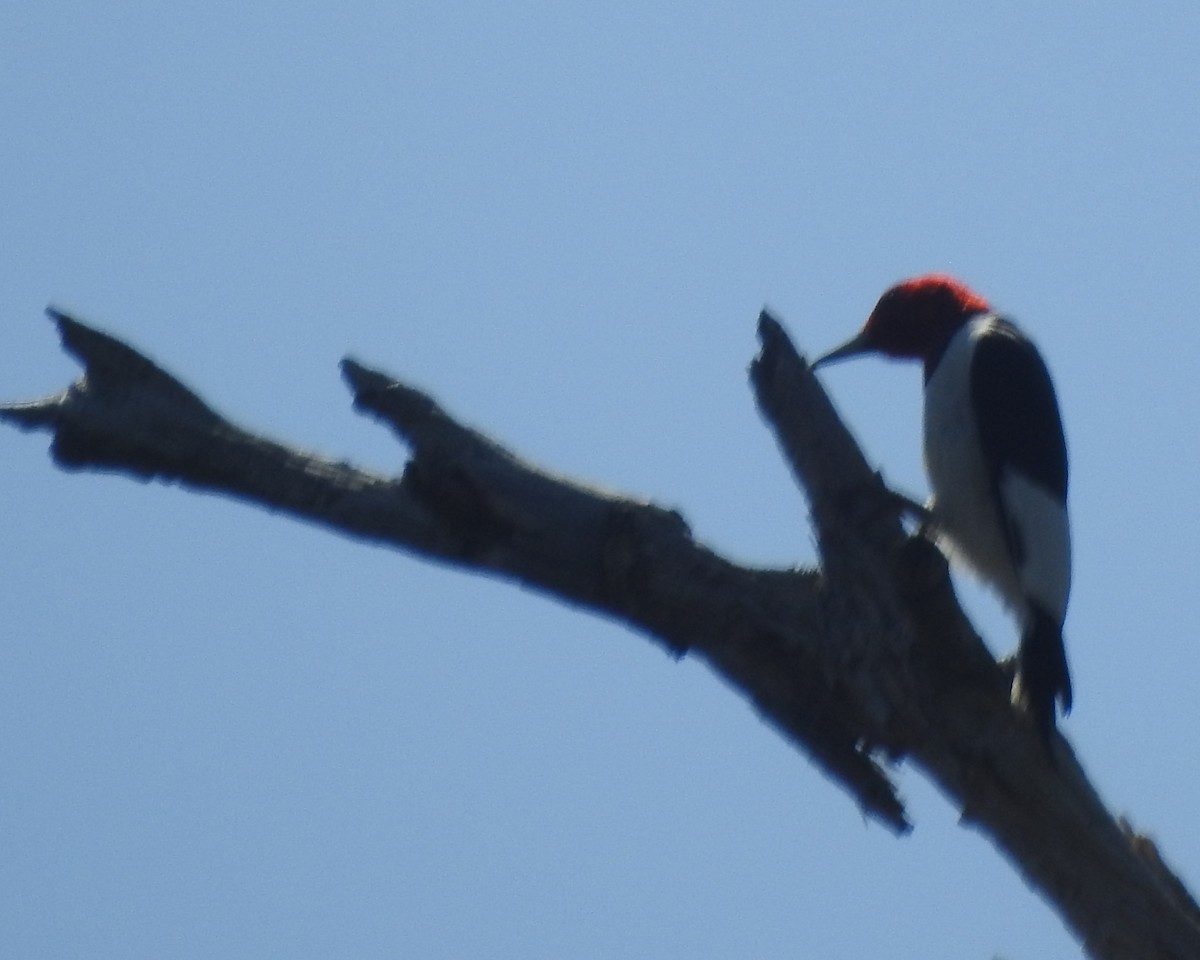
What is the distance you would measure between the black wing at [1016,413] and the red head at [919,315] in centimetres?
42

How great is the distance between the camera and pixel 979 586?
195 inches

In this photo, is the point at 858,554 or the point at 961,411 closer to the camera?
the point at 858,554

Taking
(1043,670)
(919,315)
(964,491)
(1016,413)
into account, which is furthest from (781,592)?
(919,315)

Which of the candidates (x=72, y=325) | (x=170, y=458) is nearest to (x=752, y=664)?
(x=170, y=458)

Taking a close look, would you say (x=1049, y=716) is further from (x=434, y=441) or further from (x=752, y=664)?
(x=434, y=441)

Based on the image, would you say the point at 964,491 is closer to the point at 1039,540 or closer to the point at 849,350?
the point at 1039,540

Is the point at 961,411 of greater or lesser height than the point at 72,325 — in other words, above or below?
above

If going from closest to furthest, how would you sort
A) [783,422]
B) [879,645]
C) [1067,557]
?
1. [879,645]
2. [783,422]
3. [1067,557]

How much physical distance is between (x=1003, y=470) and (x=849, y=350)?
46.0 inches

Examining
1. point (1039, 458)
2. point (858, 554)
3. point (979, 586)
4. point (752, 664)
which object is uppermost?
point (1039, 458)

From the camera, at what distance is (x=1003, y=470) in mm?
4734

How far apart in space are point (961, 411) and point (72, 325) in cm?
271

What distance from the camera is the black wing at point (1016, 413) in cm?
477

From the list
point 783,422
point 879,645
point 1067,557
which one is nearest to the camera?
point 879,645
